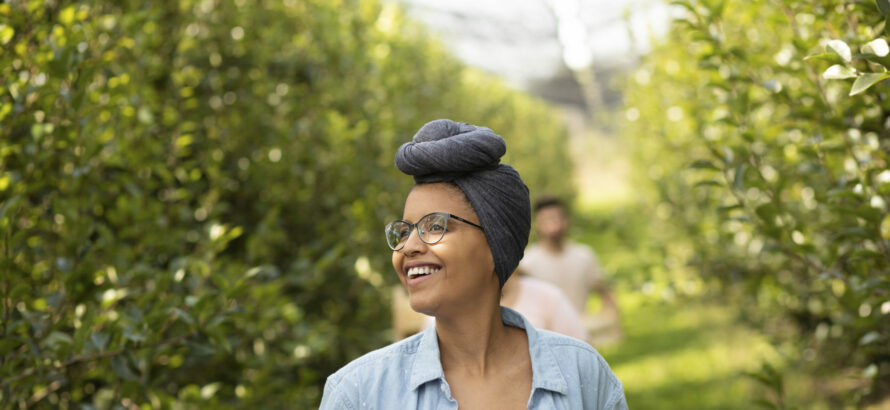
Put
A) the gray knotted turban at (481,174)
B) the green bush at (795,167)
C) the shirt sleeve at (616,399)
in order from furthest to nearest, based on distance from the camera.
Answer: the green bush at (795,167)
the shirt sleeve at (616,399)
the gray knotted turban at (481,174)

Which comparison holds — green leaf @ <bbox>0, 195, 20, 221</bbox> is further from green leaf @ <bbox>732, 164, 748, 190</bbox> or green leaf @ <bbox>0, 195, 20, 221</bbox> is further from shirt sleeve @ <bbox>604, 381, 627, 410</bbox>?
green leaf @ <bbox>732, 164, 748, 190</bbox>

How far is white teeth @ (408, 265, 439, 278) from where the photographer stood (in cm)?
179

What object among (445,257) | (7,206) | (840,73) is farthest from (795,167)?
(7,206)

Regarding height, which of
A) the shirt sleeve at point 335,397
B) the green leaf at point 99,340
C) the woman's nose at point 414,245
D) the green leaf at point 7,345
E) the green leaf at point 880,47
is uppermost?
the green leaf at point 880,47

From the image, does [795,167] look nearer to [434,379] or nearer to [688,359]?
[434,379]

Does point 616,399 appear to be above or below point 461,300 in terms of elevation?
below

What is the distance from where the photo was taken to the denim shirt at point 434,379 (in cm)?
177

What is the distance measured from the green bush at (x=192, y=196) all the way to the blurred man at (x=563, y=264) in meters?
1.02

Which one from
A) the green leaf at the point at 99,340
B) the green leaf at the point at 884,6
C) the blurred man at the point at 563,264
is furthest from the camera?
the blurred man at the point at 563,264

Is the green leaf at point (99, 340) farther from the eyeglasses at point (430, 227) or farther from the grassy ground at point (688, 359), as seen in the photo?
the grassy ground at point (688, 359)

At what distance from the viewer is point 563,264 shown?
581 cm

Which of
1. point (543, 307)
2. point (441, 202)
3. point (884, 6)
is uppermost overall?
point (884, 6)

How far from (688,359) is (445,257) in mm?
8150

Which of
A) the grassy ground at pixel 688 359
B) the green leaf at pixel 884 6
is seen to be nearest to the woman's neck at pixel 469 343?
the green leaf at pixel 884 6
